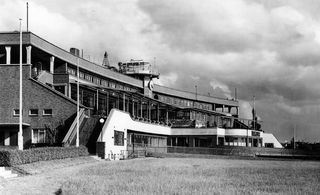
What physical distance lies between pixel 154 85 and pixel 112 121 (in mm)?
40804

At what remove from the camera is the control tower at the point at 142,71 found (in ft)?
289

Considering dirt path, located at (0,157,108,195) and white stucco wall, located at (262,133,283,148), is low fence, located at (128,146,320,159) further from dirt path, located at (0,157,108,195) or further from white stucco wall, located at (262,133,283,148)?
dirt path, located at (0,157,108,195)

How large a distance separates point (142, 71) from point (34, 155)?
192ft

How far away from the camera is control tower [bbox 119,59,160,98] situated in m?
88.1

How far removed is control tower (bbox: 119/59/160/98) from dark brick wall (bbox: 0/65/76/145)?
119ft

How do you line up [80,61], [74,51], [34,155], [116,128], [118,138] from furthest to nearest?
[74,51]
[80,61]
[118,138]
[116,128]
[34,155]

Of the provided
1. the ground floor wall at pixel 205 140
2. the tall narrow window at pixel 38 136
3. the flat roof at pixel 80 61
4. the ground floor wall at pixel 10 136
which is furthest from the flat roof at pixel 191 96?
the ground floor wall at pixel 10 136

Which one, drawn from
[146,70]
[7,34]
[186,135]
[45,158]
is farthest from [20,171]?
[146,70]

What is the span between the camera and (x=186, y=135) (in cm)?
7619

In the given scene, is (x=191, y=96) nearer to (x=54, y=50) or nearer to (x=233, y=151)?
(x=233, y=151)

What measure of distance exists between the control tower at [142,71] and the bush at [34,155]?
155ft

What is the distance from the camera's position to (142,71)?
8969cm

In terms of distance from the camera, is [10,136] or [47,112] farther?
[47,112]

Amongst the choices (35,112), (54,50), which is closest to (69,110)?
(35,112)
